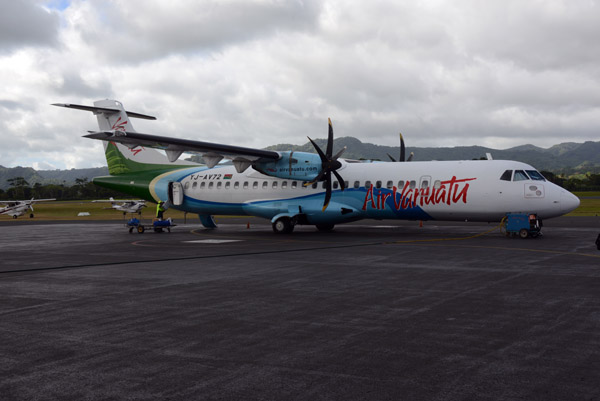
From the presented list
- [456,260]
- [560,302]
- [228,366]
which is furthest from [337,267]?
[228,366]

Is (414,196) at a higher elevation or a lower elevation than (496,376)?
higher

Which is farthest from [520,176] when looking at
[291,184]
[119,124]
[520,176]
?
[119,124]

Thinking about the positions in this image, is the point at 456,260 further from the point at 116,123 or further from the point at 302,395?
the point at 116,123

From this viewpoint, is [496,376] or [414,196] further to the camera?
[414,196]

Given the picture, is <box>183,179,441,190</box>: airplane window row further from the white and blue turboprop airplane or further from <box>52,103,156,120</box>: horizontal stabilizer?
<box>52,103,156,120</box>: horizontal stabilizer

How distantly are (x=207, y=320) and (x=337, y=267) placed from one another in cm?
645

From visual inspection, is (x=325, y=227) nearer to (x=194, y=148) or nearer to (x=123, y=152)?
(x=194, y=148)

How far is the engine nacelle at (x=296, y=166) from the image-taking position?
25.8 m

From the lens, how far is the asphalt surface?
16.3ft

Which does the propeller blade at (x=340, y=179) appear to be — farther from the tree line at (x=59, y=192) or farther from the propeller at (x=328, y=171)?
the tree line at (x=59, y=192)

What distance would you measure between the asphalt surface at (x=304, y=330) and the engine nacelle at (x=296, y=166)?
11.6 metres

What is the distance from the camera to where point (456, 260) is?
1484cm

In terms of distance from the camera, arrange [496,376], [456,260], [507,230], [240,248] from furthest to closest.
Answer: [507,230] < [240,248] < [456,260] < [496,376]

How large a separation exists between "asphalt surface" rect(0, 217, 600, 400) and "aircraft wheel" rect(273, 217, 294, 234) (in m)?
11.8
